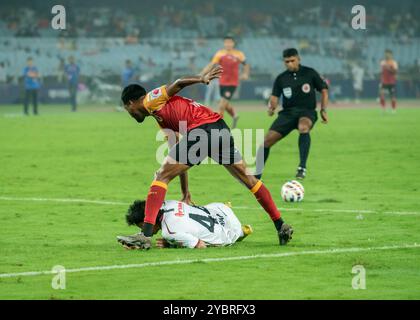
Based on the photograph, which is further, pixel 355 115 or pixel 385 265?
pixel 355 115

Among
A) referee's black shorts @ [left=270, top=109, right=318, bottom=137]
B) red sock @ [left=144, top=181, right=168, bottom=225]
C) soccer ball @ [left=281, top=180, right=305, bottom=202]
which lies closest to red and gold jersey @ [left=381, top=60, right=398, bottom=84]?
referee's black shorts @ [left=270, top=109, right=318, bottom=137]

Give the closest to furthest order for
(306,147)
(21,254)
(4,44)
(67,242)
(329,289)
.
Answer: (329,289) → (21,254) → (67,242) → (306,147) → (4,44)

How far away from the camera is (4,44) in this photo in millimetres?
56375

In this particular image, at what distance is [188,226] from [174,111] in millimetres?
1362

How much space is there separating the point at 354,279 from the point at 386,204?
6480 millimetres

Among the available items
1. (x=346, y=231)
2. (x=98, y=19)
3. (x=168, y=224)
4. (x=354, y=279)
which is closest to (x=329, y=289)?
(x=354, y=279)

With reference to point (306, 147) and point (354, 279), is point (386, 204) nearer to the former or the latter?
point (306, 147)

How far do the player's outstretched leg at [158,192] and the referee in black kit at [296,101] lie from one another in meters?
7.77

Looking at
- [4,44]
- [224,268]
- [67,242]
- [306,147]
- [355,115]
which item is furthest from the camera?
[4,44]

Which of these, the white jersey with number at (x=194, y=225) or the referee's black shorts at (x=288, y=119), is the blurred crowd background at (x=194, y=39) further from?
the white jersey with number at (x=194, y=225)

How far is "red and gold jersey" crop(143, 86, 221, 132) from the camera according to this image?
12414 mm

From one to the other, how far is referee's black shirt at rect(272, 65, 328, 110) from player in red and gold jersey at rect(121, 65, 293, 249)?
25.0ft

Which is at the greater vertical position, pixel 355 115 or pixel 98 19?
pixel 98 19

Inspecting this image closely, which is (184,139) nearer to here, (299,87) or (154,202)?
(154,202)
